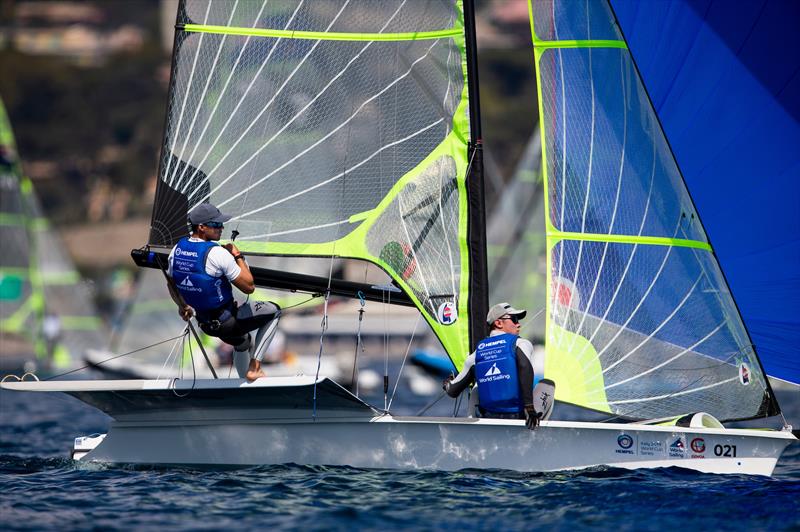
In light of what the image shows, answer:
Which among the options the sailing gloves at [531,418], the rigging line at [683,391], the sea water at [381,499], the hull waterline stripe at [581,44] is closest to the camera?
the sea water at [381,499]

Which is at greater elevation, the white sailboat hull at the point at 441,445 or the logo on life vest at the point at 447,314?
the logo on life vest at the point at 447,314

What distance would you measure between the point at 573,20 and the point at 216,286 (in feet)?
11.9

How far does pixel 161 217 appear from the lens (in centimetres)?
Result: 946

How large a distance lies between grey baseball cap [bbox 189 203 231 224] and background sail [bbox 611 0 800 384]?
3.90 meters

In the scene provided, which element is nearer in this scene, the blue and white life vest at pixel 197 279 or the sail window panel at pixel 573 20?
the blue and white life vest at pixel 197 279

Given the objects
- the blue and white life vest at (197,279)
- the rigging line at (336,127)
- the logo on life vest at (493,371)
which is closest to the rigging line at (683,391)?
the logo on life vest at (493,371)

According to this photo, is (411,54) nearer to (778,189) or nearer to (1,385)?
(778,189)

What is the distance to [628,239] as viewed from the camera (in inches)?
383

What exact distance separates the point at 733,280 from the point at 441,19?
3207mm

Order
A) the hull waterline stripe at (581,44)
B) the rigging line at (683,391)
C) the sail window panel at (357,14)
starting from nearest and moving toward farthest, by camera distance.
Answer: the rigging line at (683,391), the sail window panel at (357,14), the hull waterline stripe at (581,44)

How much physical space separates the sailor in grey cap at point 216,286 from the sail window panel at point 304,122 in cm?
66

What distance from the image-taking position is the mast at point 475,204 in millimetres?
9508

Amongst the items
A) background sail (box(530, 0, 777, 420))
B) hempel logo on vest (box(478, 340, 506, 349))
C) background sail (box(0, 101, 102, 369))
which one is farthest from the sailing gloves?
background sail (box(0, 101, 102, 369))

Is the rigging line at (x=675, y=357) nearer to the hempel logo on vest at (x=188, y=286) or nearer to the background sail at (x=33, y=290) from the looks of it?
the hempel logo on vest at (x=188, y=286)
